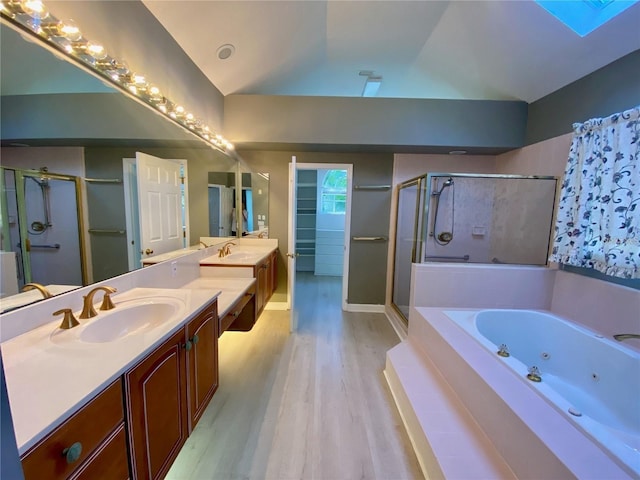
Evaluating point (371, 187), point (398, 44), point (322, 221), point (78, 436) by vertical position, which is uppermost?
point (398, 44)

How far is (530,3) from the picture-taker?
1886 millimetres

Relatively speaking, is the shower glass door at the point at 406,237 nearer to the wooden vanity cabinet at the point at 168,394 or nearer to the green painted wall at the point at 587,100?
the green painted wall at the point at 587,100

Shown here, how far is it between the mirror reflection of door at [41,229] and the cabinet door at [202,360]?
24.6 inches

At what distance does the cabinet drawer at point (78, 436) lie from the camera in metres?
0.64

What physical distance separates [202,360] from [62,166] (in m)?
1.19

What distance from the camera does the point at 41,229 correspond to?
1.19 metres

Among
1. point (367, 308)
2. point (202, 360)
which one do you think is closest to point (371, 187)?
point (367, 308)

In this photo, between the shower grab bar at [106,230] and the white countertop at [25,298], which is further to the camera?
the shower grab bar at [106,230]

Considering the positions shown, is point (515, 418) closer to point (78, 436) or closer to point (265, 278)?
point (78, 436)

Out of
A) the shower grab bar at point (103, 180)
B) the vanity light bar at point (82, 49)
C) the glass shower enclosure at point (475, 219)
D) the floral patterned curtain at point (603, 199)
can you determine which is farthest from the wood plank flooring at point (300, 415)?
the vanity light bar at point (82, 49)

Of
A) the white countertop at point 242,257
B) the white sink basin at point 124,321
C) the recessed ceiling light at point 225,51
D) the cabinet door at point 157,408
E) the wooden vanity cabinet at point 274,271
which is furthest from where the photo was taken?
the wooden vanity cabinet at point 274,271

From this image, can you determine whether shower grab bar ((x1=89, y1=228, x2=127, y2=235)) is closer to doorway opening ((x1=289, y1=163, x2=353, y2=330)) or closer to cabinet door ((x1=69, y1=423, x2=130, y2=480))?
cabinet door ((x1=69, y1=423, x2=130, y2=480))

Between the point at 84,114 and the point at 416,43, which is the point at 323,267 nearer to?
the point at 416,43

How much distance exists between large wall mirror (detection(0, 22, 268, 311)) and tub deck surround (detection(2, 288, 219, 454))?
0.24 meters
